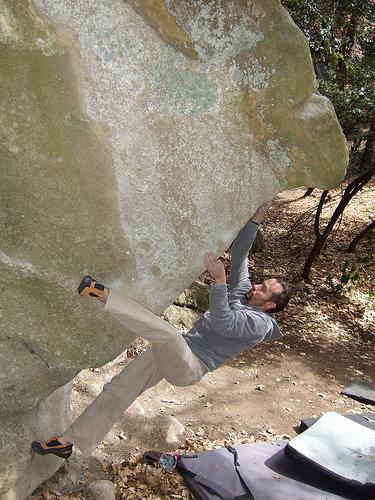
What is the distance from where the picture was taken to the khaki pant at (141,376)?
2688 mm

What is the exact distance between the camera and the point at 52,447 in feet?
9.04

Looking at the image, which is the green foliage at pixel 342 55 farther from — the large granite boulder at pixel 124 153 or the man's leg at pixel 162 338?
the man's leg at pixel 162 338

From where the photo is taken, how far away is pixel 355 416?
4.30m

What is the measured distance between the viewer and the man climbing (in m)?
2.54

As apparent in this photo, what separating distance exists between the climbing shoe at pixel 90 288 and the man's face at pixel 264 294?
3.92 feet

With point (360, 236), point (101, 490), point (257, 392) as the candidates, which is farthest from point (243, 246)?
point (360, 236)

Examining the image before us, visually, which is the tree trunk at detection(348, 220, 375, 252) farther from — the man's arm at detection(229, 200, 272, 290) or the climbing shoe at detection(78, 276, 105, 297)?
the climbing shoe at detection(78, 276, 105, 297)

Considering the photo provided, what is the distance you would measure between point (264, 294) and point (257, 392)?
2.14 meters

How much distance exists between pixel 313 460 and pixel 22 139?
2.95 meters

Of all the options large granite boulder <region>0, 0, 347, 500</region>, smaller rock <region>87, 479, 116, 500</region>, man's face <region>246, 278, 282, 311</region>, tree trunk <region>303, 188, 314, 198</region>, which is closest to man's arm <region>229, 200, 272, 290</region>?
man's face <region>246, 278, 282, 311</region>

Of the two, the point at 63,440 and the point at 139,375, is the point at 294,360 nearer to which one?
the point at 139,375

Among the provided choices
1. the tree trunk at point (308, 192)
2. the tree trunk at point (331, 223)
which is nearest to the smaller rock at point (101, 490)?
the tree trunk at point (331, 223)

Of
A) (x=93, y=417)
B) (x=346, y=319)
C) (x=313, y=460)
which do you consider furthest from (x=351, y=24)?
(x=93, y=417)

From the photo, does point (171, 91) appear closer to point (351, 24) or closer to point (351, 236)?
point (351, 24)
